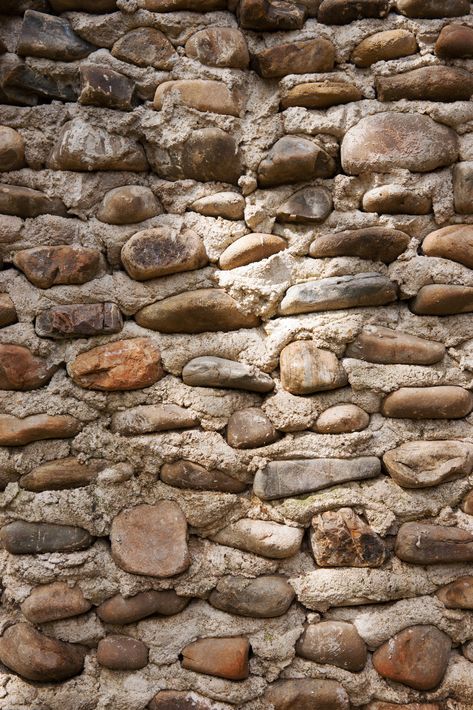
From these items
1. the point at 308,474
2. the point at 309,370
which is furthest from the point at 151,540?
the point at 309,370

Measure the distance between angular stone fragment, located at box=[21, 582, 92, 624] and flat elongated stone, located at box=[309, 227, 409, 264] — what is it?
0.87 m

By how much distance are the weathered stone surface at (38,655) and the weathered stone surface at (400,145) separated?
1154 mm

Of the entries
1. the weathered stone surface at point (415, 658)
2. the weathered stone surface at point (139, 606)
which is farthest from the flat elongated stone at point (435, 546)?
the weathered stone surface at point (139, 606)

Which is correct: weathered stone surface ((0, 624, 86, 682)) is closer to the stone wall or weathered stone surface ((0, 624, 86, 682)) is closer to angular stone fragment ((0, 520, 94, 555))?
the stone wall

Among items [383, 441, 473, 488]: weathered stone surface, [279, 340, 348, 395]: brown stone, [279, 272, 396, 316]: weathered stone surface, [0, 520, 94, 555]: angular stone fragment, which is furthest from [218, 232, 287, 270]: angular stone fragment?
[0, 520, 94, 555]: angular stone fragment

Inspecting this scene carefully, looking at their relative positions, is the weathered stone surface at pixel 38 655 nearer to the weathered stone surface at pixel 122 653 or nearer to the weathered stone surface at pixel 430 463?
the weathered stone surface at pixel 122 653

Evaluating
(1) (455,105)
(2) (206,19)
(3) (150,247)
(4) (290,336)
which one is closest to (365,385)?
(4) (290,336)

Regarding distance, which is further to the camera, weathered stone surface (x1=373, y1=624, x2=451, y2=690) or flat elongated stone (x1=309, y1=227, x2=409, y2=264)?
flat elongated stone (x1=309, y1=227, x2=409, y2=264)

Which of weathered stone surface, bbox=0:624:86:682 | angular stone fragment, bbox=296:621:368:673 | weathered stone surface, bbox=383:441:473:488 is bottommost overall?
weathered stone surface, bbox=0:624:86:682

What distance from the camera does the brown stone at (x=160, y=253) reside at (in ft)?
4.25

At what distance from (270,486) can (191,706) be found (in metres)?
0.45

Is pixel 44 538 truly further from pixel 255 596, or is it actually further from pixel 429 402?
pixel 429 402

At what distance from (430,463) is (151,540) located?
→ 585mm

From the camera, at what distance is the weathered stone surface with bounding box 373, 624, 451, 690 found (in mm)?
1169
